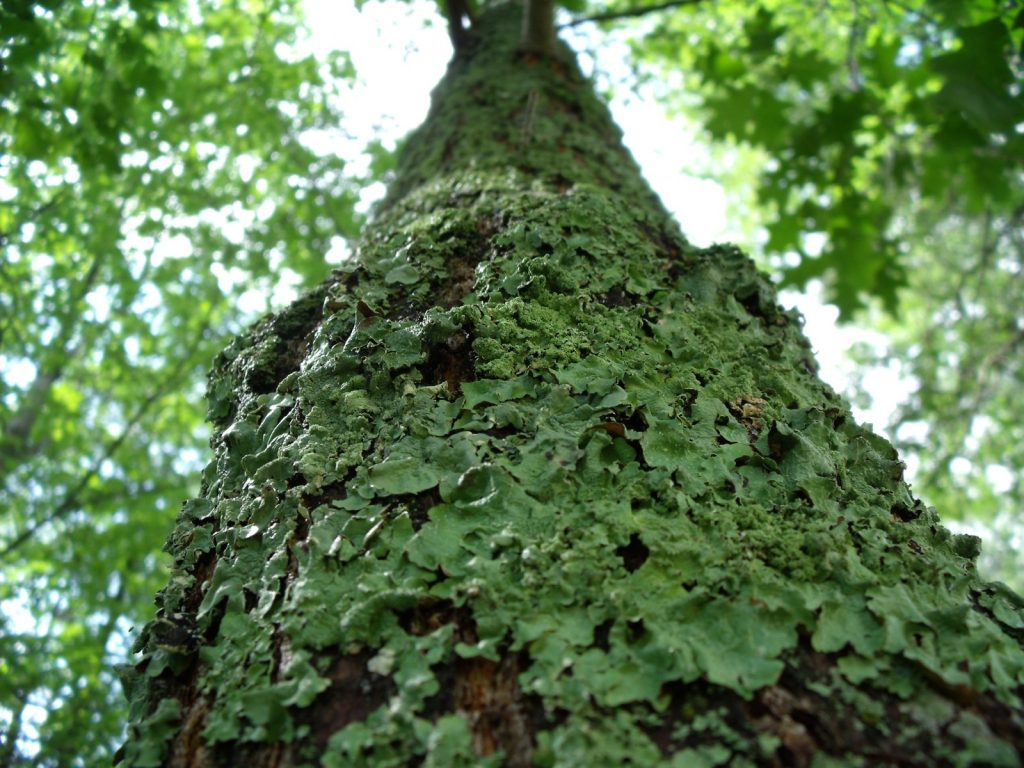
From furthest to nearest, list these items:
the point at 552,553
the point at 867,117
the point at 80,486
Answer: the point at 867,117, the point at 80,486, the point at 552,553

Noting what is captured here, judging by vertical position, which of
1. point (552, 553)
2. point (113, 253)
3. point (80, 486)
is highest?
point (113, 253)

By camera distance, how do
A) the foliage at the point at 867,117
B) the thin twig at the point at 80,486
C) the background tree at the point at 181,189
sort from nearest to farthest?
the foliage at the point at 867,117 → the background tree at the point at 181,189 → the thin twig at the point at 80,486

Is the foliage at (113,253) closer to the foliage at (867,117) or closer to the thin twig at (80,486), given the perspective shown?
the thin twig at (80,486)

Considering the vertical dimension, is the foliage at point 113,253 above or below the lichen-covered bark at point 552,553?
above

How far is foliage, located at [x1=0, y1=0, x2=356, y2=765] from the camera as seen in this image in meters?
3.10

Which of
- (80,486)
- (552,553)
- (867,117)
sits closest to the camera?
(552,553)

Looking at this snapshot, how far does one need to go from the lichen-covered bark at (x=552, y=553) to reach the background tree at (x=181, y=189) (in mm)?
1890

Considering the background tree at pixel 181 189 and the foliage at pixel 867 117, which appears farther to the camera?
the background tree at pixel 181 189

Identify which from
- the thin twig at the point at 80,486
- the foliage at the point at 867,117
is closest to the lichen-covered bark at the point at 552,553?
the foliage at the point at 867,117

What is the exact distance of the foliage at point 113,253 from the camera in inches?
122

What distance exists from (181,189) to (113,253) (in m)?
0.52

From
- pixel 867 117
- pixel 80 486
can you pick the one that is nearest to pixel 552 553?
pixel 80 486

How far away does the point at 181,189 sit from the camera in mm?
4059

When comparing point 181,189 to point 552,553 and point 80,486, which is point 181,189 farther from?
point 552,553
